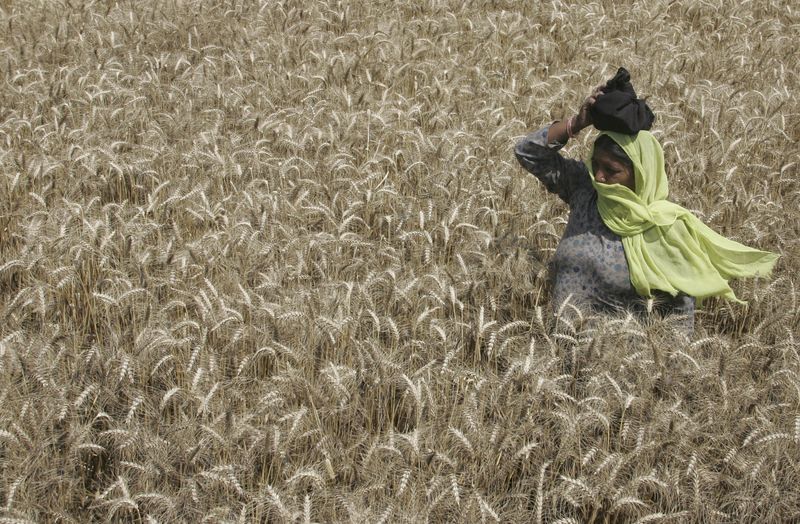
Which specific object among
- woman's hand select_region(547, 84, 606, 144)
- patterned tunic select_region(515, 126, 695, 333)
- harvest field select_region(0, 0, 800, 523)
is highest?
woman's hand select_region(547, 84, 606, 144)

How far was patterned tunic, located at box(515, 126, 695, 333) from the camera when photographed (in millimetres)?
2986

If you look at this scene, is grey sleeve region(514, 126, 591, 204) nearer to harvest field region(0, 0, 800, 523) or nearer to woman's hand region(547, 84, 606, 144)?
woman's hand region(547, 84, 606, 144)

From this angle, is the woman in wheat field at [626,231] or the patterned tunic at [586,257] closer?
the woman in wheat field at [626,231]

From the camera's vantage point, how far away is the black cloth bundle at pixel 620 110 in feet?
8.96

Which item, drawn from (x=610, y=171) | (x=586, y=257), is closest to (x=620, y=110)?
(x=610, y=171)

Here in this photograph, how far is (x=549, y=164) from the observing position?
3145 mm

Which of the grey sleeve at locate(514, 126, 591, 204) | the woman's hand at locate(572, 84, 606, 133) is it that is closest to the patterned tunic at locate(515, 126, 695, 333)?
the grey sleeve at locate(514, 126, 591, 204)

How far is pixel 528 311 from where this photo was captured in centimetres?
323

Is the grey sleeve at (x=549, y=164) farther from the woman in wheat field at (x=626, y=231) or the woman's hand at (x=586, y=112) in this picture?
the woman's hand at (x=586, y=112)

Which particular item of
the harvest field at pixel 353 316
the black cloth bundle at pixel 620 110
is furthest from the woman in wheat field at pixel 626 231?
the harvest field at pixel 353 316

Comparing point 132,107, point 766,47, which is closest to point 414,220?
point 132,107

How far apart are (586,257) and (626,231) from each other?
17 centimetres

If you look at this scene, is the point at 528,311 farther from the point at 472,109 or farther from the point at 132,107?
the point at 132,107

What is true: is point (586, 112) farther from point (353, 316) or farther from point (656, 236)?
point (353, 316)
